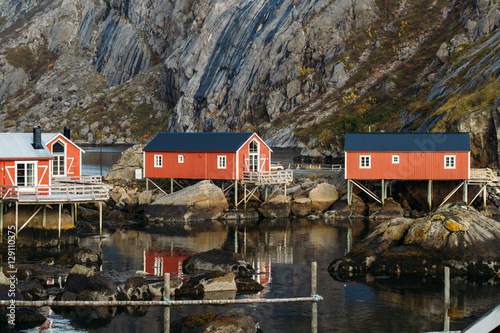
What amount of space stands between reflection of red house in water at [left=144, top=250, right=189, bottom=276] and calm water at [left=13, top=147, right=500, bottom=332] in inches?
2.3

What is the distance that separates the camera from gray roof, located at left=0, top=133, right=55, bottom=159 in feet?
141

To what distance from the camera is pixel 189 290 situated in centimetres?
3005

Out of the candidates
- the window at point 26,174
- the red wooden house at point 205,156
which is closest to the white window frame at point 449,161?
the red wooden house at point 205,156

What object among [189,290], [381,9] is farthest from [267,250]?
[381,9]

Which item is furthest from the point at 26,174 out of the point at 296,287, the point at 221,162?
the point at 296,287

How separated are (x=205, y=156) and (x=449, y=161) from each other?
875 inches

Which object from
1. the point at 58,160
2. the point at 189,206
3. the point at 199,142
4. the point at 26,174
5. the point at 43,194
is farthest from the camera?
the point at 199,142

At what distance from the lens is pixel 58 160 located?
54.0 m

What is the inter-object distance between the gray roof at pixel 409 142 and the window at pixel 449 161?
2.33 feet

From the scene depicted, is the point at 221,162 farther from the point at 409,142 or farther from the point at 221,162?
the point at 409,142

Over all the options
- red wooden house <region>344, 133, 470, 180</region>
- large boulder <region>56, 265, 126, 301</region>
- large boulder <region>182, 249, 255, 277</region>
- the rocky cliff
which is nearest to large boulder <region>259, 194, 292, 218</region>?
red wooden house <region>344, 133, 470, 180</region>

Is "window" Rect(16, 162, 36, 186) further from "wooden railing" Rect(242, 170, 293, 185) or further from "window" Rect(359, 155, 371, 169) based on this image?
"window" Rect(359, 155, 371, 169)

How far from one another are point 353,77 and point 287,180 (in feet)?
314

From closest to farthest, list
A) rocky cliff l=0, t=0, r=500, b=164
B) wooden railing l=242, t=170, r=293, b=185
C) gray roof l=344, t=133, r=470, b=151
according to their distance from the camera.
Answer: gray roof l=344, t=133, r=470, b=151, wooden railing l=242, t=170, r=293, b=185, rocky cliff l=0, t=0, r=500, b=164
